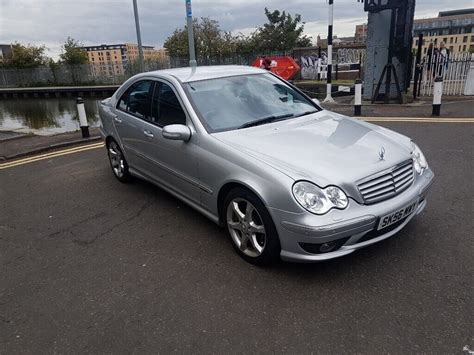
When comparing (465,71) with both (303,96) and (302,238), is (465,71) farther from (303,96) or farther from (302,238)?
(302,238)

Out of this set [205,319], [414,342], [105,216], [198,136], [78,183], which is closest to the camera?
[414,342]

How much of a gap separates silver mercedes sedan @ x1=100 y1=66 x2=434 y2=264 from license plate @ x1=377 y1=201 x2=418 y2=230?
1 cm

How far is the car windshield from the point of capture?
13.1 ft

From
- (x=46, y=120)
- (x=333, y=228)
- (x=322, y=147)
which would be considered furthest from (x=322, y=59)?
(x=333, y=228)

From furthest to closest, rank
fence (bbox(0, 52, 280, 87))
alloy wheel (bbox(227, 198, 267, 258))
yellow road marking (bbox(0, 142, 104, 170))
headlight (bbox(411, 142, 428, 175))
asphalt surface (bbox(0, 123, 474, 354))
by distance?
fence (bbox(0, 52, 280, 87)), yellow road marking (bbox(0, 142, 104, 170)), headlight (bbox(411, 142, 428, 175)), alloy wheel (bbox(227, 198, 267, 258)), asphalt surface (bbox(0, 123, 474, 354))

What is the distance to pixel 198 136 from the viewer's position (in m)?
3.82

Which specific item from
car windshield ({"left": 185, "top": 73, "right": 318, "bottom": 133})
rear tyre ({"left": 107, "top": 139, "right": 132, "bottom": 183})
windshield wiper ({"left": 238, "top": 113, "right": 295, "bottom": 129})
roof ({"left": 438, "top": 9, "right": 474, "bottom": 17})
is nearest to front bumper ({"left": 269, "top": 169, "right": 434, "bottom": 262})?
windshield wiper ({"left": 238, "top": 113, "right": 295, "bottom": 129})

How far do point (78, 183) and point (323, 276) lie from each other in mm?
4352

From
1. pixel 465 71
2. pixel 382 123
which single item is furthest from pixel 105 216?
pixel 465 71

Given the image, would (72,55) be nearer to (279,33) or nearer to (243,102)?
(279,33)

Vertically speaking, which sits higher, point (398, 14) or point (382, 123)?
point (398, 14)

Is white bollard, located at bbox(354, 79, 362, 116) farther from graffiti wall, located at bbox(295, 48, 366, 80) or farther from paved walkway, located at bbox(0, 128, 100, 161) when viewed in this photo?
graffiti wall, located at bbox(295, 48, 366, 80)

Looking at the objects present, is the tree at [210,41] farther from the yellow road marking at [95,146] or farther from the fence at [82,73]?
the yellow road marking at [95,146]

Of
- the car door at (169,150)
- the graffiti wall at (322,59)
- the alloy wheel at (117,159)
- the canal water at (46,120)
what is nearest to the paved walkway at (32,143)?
the canal water at (46,120)
